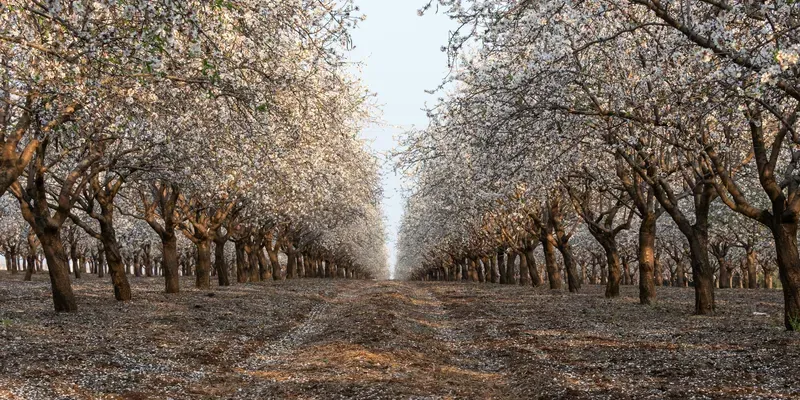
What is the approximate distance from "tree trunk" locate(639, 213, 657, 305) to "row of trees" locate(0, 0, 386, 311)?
15.0 meters

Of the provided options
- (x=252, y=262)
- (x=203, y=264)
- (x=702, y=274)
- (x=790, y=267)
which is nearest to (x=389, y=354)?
(x=790, y=267)

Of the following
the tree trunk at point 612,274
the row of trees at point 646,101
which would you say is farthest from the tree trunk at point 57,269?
the tree trunk at point 612,274

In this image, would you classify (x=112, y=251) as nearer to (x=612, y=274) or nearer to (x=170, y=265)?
(x=170, y=265)

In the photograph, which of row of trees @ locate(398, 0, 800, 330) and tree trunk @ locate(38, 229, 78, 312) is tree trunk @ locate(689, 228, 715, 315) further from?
tree trunk @ locate(38, 229, 78, 312)

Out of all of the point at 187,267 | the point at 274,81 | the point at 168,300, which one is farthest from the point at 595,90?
the point at 187,267

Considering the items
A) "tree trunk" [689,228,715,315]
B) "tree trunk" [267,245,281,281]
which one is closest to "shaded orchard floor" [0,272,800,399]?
"tree trunk" [689,228,715,315]

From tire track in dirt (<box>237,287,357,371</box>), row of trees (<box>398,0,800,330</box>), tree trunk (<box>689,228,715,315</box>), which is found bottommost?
tire track in dirt (<box>237,287,357,371</box>)

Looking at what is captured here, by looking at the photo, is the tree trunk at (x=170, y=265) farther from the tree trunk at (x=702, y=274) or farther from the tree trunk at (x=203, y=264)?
the tree trunk at (x=702, y=274)

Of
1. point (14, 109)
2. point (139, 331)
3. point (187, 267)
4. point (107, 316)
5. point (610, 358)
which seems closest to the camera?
point (610, 358)

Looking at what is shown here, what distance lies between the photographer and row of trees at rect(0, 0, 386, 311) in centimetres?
1255

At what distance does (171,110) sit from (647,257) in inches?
882

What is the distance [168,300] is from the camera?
3056cm

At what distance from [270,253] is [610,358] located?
5357 cm

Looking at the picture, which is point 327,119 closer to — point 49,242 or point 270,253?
point 49,242
